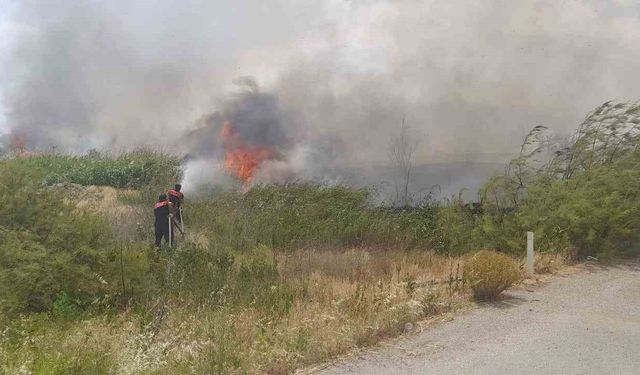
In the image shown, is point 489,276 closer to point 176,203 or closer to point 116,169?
point 176,203

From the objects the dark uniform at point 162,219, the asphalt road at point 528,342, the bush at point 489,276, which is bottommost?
the asphalt road at point 528,342

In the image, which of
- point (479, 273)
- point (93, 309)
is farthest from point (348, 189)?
point (93, 309)

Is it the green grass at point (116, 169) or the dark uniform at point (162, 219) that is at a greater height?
the green grass at point (116, 169)

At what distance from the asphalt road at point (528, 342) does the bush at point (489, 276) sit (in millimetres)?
216

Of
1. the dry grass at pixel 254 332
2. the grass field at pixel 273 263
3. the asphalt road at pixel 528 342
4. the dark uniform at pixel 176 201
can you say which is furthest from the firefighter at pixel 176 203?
the asphalt road at pixel 528 342

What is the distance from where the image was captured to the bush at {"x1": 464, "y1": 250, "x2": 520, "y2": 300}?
726 centimetres

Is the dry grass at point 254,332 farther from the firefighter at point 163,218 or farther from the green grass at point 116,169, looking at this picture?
the green grass at point 116,169

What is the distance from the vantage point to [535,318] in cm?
648

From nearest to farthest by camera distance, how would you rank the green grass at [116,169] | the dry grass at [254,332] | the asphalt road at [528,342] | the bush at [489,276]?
the dry grass at [254,332] → the asphalt road at [528,342] → the bush at [489,276] → the green grass at [116,169]

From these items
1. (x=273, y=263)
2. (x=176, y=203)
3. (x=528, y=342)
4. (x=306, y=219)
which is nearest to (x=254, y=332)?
(x=528, y=342)

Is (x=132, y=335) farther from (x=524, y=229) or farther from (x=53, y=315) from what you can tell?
(x=524, y=229)

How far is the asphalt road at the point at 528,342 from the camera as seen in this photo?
15.8ft

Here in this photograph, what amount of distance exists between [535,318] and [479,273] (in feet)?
3.36

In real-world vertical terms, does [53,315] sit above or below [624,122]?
below
